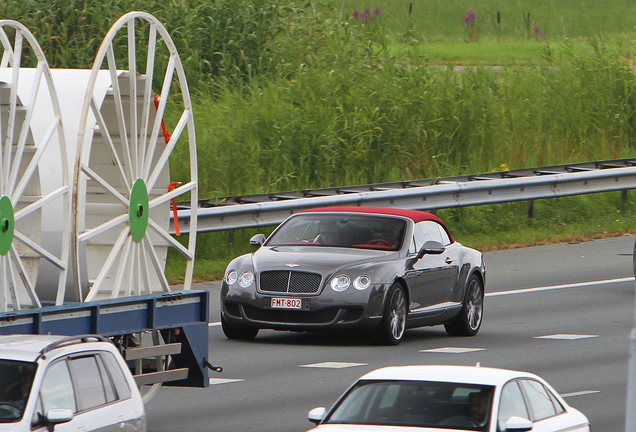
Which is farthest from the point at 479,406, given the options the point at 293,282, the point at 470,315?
the point at 470,315

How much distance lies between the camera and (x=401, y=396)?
7836 mm

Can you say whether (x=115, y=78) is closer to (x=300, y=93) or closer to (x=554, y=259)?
(x=554, y=259)

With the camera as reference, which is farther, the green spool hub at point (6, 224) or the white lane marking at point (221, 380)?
the white lane marking at point (221, 380)

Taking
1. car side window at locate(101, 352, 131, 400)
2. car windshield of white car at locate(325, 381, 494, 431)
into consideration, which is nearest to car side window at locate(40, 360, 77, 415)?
car side window at locate(101, 352, 131, 400)

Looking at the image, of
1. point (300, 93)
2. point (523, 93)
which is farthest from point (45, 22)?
point (523, 93)

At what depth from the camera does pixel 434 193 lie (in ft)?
72.1

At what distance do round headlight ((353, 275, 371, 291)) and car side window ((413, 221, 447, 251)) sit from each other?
1.32 m

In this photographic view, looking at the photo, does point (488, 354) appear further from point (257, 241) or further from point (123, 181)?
point (123, 181)

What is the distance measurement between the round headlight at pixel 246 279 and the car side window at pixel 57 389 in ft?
21.9

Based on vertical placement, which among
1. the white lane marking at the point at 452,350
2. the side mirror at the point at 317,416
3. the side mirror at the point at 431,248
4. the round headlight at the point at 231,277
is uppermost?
the side mirror at the point at 431,248

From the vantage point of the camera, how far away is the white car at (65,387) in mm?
7355

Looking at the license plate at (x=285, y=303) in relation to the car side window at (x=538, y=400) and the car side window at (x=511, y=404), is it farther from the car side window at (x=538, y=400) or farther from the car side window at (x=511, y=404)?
the car side window at (x=511, y=404)

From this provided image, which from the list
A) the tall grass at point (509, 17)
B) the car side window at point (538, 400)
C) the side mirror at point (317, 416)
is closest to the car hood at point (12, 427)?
the side mirror at point (317, 416)

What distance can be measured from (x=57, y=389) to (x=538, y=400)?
9.89 feet
